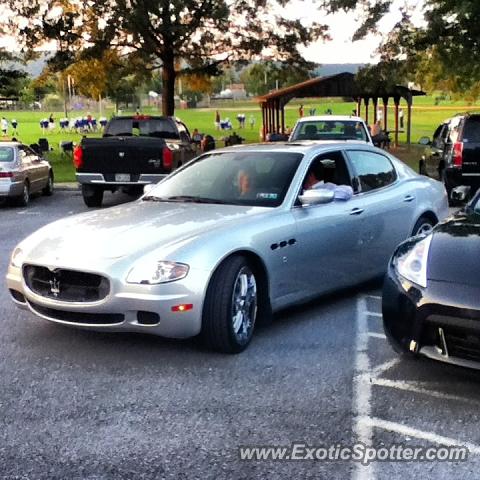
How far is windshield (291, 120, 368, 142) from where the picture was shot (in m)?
15.4

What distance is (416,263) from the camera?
4.38 metres

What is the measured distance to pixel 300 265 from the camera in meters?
5.56

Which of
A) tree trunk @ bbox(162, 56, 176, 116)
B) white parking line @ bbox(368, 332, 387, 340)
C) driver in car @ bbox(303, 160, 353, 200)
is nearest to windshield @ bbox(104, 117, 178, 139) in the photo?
tree trunk @ bbox(162, 56, 176, 116)

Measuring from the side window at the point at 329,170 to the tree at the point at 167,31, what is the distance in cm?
1749

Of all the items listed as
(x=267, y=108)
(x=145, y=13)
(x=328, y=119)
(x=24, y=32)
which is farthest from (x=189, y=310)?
(x=267, y=108)

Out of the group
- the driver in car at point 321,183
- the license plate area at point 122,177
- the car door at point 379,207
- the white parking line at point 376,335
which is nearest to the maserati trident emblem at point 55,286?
the driver in car at point 321,183

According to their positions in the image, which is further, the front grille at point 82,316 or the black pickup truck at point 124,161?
the black pickup truck at point 124,161

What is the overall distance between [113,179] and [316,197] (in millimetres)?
8701

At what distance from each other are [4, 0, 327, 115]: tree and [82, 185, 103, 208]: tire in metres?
9.79

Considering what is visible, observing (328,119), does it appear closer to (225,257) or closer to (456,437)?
(225,257)

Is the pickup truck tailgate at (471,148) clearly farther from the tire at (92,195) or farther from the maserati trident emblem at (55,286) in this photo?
the maserati trident emblem at (55,286)

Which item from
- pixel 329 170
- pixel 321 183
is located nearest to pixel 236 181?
pixel 321 183

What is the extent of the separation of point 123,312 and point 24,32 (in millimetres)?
22078

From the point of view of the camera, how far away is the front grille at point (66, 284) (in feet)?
15.5
